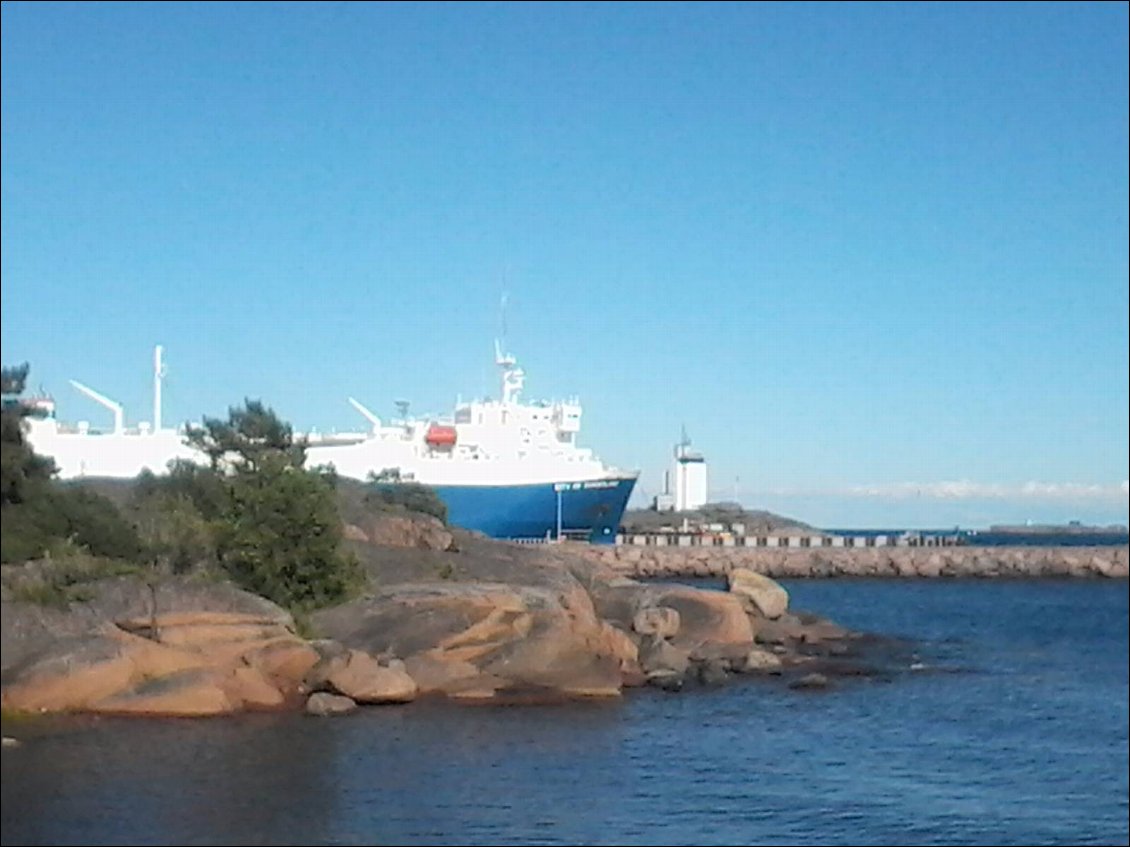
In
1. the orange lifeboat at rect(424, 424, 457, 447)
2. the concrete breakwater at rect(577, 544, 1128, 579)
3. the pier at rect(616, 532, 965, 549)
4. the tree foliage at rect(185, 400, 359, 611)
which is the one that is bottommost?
the concrete breakwater at rect(577, 544, 1128, 579)

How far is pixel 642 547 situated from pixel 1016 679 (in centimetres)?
4704

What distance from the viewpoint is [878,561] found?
78938 millimetres

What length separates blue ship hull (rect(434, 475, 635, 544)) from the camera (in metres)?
70.1

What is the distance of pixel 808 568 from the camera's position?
Answer: 256 feet

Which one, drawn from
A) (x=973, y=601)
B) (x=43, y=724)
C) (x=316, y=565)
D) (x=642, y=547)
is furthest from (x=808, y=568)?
(x=43, y=724)

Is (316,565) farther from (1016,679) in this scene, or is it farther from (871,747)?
(1016,679)

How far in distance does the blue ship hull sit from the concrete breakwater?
2.09 metres

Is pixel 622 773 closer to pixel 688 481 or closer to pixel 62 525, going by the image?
pixel 62 525

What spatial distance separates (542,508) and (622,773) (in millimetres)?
53459

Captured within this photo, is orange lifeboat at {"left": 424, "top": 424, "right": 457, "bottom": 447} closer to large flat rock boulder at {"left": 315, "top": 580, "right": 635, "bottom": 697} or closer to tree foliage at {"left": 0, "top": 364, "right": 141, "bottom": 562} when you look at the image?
Answer: large flat rock boulder at {"left": 315, "top": 580, "right": 635, "bottom": 697}

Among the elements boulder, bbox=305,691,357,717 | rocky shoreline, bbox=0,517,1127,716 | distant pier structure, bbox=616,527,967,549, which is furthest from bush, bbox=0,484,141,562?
distant pier structure, bbox=616,527,967,549

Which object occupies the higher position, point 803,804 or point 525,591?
point 525,591

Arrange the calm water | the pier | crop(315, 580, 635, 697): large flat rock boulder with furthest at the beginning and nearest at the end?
the pier → crop(315, 580, 635, 697): large flat rock boulder → the calm water

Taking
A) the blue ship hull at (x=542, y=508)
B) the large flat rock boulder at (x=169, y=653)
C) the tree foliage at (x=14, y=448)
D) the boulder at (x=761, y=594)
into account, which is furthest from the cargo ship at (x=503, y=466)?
the tree foliage at (x=14, y=448)
